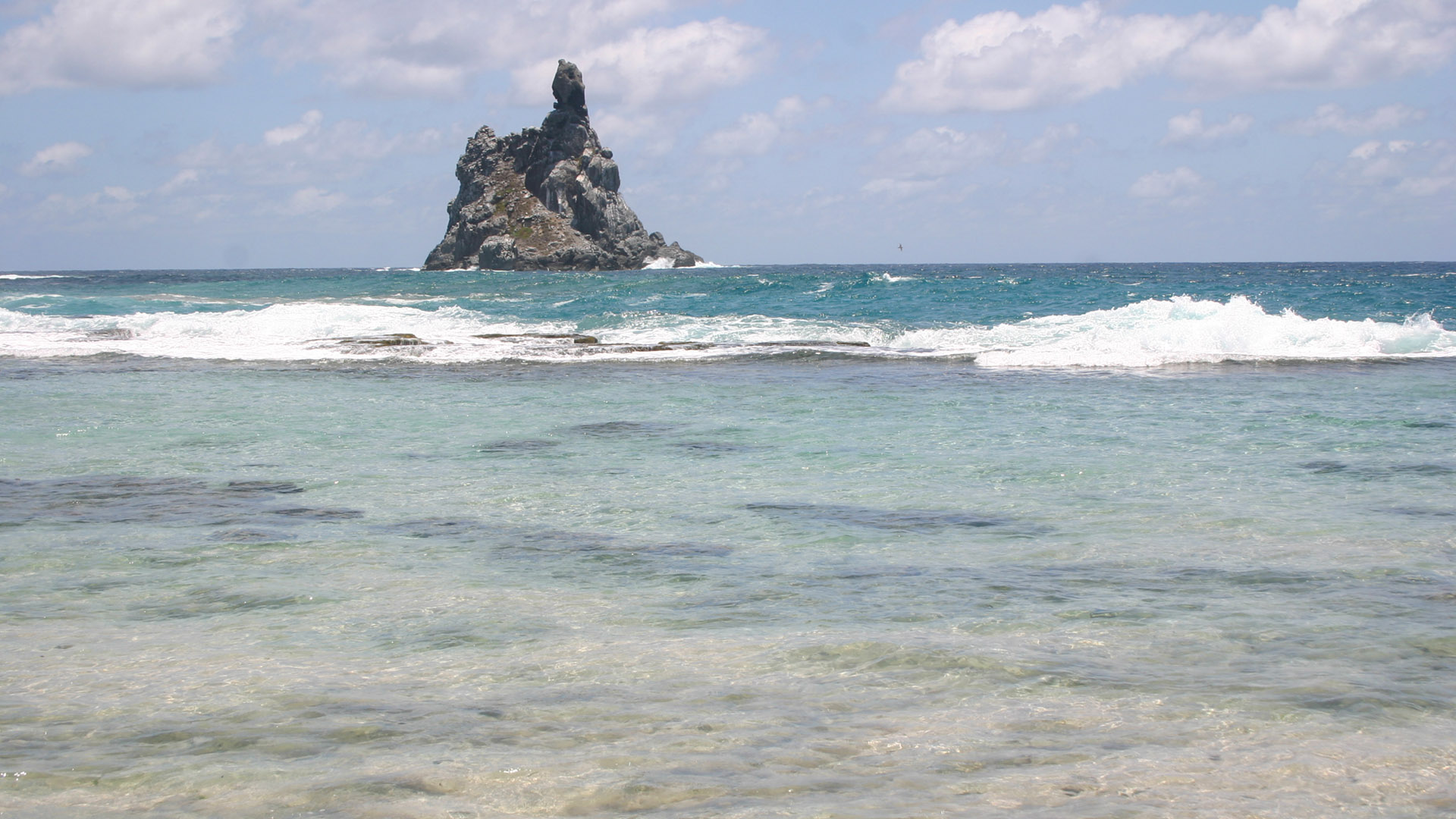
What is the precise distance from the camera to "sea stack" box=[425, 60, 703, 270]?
380ft

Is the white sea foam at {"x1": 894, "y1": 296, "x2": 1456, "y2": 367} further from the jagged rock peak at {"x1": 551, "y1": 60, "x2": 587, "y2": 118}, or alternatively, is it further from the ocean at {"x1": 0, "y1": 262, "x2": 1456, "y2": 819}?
the jagged rock peak at {"x1": 551, "y1": 60, "x2": 587, "y2": 118}

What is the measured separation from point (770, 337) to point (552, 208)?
97061 mm

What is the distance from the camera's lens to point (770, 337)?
29578 millimetres

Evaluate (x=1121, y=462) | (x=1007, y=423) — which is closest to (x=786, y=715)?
(x=1121, y=462)

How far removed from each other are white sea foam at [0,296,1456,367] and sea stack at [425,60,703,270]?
264 feet

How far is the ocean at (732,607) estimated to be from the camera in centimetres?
383

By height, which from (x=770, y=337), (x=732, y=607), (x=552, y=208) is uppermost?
(x=552, y=208)

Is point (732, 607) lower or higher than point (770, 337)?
lower

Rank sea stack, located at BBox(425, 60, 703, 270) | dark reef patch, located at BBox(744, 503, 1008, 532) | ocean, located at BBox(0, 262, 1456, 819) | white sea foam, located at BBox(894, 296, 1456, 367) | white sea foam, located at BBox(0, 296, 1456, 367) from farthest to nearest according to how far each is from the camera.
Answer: sea stack, located at BBox(425, 60, 703, 270) < white sea foam, located at BBox(0, 296, 1456, 367) < white sea foam, located at BBox(894, 296, 1456, 367) < dark reef patch, located at BBox(744, 503, 1008, 532) < ocean, located at BBox(0, 262, 1456, 819)

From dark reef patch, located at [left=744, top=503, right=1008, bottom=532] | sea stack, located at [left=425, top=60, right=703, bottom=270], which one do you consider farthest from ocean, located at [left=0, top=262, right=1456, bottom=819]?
sea stack, located at [left=425, top=60, right=703, bottom=270]

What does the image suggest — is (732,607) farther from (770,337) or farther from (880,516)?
(770,337)

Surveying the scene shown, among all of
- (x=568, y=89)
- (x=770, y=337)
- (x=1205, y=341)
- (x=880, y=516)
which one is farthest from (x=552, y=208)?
(x=880, y=516)

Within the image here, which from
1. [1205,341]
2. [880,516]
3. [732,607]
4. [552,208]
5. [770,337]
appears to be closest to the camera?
[732,607]

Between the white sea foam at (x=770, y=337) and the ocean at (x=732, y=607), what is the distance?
8.13 meters
